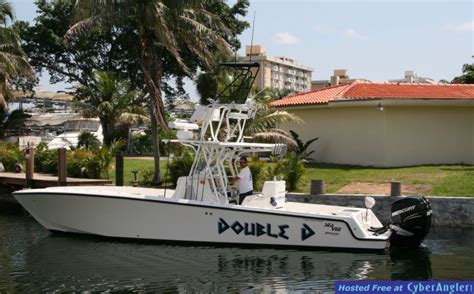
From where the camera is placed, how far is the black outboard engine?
41.9 feet

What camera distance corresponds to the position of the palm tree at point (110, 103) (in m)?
32.3

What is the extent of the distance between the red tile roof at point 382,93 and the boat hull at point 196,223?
11.7 m

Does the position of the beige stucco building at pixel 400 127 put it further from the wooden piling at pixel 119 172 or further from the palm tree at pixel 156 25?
the wooden piling at pixel 119 172

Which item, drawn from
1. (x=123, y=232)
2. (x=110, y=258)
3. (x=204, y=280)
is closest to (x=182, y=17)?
(x=123, y=232)

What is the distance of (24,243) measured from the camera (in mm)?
14508

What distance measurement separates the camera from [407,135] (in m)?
24.1

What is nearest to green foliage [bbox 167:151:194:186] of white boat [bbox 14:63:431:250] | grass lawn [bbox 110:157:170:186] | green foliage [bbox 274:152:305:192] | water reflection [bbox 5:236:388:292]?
grass lawn [bbox 110:157:170:186]

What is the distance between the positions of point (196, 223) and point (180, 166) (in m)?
6.62

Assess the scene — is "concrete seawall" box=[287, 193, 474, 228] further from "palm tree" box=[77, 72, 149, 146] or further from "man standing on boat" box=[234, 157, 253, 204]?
"palm tree" box=[77, 72, 149, 146]

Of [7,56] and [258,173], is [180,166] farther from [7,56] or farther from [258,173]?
[7,56]

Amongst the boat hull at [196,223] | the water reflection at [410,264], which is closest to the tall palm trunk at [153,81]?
the boat hull at [196,223]

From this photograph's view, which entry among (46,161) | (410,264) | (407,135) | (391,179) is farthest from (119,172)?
(407,135)

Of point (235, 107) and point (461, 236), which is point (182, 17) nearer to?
point (235, 107)

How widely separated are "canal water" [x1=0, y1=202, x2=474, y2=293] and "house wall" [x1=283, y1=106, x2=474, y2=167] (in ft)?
31.2
